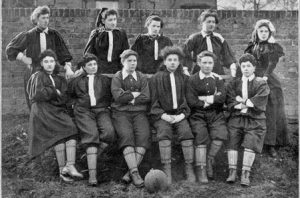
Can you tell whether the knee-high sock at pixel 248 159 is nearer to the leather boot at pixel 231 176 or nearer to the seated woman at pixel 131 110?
the leather boot at pixel 231 176

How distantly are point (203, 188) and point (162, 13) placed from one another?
4.16 m

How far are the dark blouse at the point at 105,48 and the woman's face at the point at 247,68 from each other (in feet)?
5.93

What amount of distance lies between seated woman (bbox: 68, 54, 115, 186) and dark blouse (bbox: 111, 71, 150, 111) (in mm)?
170

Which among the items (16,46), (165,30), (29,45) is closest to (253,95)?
(165,30)

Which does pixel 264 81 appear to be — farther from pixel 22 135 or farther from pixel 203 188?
pixel 22 135

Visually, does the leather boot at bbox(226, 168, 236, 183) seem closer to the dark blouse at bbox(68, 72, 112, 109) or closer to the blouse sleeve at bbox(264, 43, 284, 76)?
the blouse sleeve at bbox(264, 43, 284, 76)

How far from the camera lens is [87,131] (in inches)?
256

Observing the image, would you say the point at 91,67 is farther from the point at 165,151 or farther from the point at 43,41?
the point at 165,151

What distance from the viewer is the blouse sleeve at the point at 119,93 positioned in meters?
6.64

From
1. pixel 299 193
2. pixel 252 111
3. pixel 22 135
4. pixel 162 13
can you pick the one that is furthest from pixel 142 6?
pixel 299 193

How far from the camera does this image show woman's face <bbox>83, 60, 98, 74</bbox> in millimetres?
6820

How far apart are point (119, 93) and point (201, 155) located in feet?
4.48

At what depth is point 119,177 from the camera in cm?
679

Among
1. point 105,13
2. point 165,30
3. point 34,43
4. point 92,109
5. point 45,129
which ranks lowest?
point 45,129
